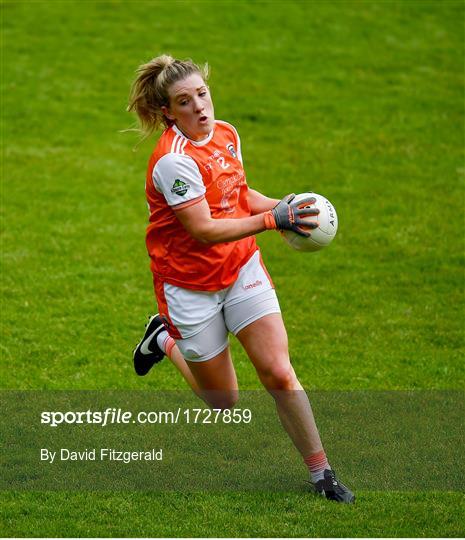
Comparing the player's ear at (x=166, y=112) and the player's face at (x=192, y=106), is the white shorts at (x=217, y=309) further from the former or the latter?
the player's ear at (x=166, y=112)

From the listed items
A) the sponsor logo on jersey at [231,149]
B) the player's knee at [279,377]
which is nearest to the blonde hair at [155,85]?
the sponsor logo on jersey at [231,149]

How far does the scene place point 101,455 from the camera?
730cm

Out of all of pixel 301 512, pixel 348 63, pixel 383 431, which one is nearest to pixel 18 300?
pixel 383 431

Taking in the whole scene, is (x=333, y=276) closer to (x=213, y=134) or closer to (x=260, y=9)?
(x=213, y=134)

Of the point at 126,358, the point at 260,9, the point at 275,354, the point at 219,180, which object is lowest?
the point at 126,358

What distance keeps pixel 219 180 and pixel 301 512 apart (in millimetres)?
2051

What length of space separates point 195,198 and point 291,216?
57cm

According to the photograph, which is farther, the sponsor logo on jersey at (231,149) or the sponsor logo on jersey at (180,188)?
the sponsor logo on jersey at (231,149)

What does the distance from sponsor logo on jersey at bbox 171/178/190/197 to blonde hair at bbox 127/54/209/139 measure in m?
0.57

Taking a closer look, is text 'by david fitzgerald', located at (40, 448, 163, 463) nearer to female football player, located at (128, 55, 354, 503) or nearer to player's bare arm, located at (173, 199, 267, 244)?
female football player, located at (128, 55, 354, 503)

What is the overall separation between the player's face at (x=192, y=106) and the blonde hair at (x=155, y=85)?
0.17 feet

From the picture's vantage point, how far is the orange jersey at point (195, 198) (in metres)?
6.15

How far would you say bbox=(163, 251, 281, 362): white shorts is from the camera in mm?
6406

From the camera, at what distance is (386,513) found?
6.27m
